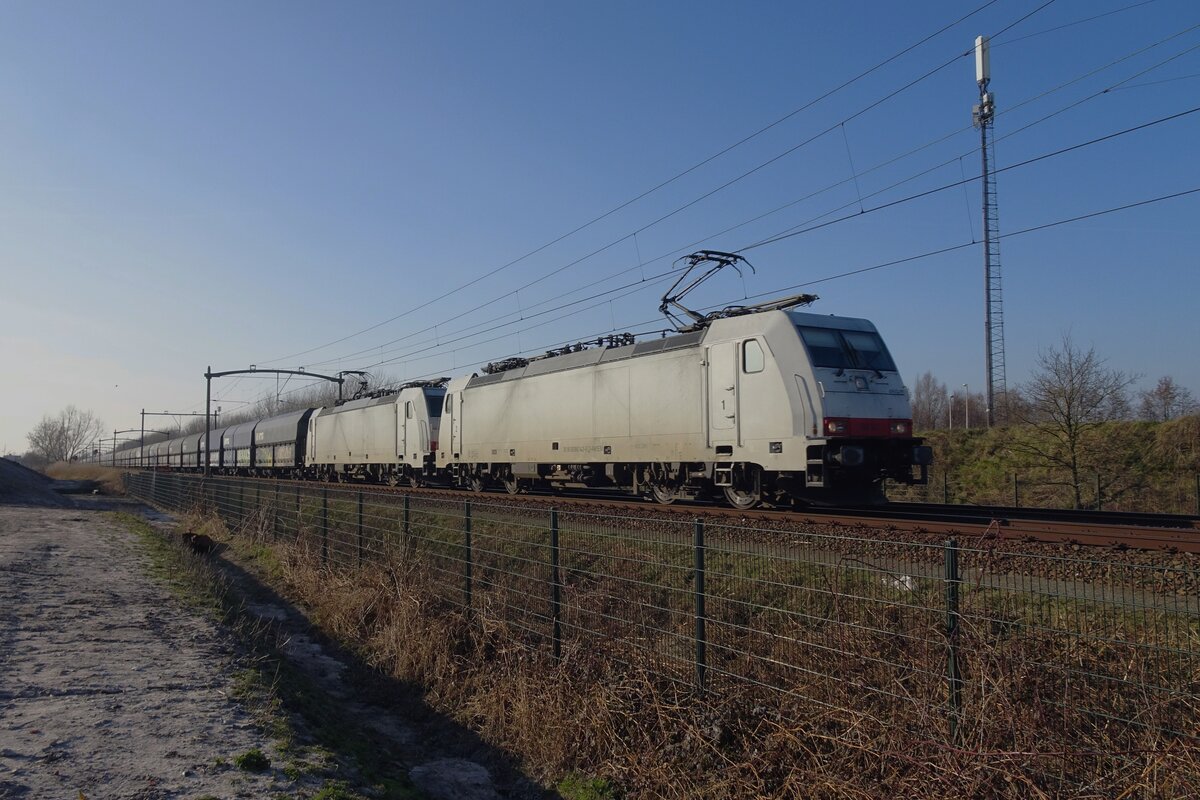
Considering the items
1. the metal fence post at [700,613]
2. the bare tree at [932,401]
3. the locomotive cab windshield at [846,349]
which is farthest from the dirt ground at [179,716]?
the bare tree at [932,401]

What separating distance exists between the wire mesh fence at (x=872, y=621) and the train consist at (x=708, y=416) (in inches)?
111

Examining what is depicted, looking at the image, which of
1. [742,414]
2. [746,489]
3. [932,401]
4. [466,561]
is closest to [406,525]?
[466,561]

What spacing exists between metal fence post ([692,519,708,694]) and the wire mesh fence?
0.6 inches

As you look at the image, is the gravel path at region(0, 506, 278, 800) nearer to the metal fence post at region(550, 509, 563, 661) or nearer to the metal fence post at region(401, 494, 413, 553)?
the metal fence post at region(401, 494, 413, 553)

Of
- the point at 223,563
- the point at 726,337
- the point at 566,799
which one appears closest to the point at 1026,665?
the point at 566,799

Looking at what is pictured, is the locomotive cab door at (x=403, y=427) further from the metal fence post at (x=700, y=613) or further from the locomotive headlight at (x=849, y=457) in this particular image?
the metal fence post at (x=700, y=613)

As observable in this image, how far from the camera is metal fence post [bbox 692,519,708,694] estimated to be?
532cm

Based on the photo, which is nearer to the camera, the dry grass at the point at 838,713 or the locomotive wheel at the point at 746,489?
the dry grass at the point at 838,713

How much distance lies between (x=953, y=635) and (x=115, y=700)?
5.50m

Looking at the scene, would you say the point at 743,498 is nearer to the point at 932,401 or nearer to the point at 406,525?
the point at 406,525

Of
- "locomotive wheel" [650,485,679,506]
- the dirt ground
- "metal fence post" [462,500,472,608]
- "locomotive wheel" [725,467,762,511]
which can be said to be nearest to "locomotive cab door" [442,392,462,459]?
"locomotive wheel" [650,485,679,506]

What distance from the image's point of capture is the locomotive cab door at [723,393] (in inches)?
520

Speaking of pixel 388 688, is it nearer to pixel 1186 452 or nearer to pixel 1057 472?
pixel 1057 472

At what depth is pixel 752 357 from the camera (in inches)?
509
